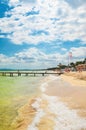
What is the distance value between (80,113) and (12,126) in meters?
3.01

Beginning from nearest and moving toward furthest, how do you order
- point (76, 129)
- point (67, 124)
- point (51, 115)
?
point (76, 129)
point (67, 124)
point (51, 115)

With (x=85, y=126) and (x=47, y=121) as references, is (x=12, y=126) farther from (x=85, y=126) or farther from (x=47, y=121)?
(x=85, y=126)

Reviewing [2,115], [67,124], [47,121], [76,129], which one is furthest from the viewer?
[2,115]

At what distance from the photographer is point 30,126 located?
8.94 meters

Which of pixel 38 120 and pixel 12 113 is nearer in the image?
pixel 38 120

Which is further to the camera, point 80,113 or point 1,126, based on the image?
point 80,113

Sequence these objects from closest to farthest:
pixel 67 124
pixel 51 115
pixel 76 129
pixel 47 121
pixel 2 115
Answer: pixel 76 129 → pixel 67 124 → pixel 47 121 → pixel 51 115 → pixel 2 115

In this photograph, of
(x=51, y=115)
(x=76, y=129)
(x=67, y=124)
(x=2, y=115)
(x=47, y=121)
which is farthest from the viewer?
(x=2, y=115)

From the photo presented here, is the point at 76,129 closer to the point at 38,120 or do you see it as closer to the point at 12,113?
the point at 38,120

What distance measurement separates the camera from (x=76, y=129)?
26.5 ft

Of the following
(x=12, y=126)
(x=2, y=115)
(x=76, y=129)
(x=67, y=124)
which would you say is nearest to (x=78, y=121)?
(x=67, y=124)

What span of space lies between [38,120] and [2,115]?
2.57m

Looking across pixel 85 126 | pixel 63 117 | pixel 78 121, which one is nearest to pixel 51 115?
pixel 63 117

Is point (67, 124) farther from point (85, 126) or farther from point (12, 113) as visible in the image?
point (12, 113)
